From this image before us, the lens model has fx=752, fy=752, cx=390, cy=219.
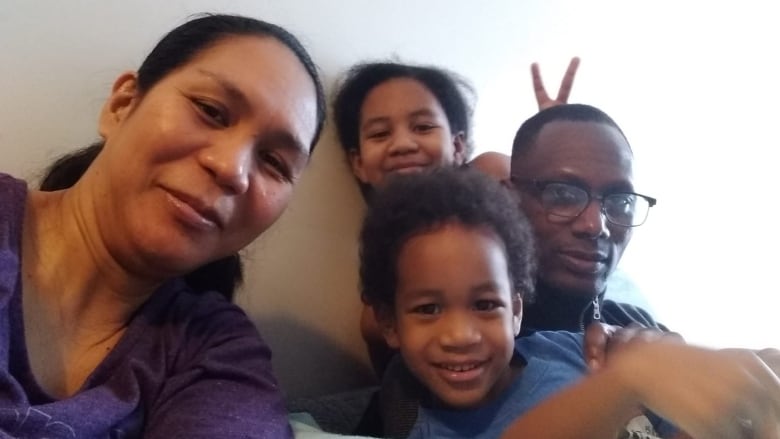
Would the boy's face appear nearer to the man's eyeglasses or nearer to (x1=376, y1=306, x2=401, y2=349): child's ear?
(x1=376, y1=306, x2=401, y2=349): child's ear

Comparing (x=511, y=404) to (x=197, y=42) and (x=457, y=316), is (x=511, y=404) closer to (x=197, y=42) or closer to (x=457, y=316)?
(x=457, y=316)

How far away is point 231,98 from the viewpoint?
2.34 ft

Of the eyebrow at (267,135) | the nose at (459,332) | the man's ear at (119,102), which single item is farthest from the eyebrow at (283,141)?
the nose at (459,332)

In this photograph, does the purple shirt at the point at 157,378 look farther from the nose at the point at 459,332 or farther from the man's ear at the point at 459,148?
the man's ear at the point at 459,148

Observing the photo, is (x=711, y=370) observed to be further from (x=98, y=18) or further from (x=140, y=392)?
(x=98, y=18)

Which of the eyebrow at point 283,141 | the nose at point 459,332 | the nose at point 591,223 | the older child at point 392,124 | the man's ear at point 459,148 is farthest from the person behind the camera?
the man's ear at point 459,148

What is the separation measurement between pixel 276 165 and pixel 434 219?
0.24 meters

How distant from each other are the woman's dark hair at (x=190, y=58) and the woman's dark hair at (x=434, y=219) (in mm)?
172

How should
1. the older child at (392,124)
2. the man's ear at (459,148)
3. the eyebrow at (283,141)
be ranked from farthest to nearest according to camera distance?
the man's ear at (459,148) → the older child at (392,124) → the eyebrow at (283,141)

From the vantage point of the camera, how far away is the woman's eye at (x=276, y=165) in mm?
757

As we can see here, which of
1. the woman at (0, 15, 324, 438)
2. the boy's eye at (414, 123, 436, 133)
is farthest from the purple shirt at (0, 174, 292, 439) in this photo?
the boy's eye at (414, 123, 436, 133)

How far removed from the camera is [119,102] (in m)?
0.78

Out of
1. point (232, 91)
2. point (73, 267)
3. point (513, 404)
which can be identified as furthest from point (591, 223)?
point (73, 267)

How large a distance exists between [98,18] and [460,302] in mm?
583
